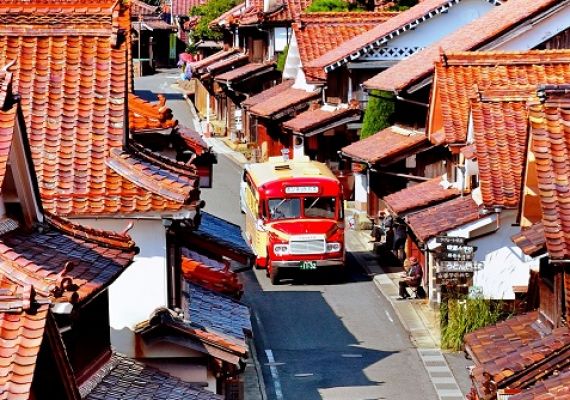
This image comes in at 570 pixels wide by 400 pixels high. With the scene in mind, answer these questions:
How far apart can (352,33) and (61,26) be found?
3342 centimetres

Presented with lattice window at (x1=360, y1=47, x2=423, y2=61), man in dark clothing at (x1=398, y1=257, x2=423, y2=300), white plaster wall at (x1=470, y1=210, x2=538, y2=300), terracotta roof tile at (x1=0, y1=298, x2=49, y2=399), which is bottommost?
man in dark clothing at (x1=398, y1=257, x2=423, y2=300)

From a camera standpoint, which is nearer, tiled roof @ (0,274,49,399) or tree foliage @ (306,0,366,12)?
tiled roof @ (0,274,49,399)

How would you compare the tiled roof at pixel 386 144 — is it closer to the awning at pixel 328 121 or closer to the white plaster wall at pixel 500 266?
the awning at pixel 328 121

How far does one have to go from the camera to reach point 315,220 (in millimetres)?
35906

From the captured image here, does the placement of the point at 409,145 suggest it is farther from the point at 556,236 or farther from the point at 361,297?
the point at 556,236

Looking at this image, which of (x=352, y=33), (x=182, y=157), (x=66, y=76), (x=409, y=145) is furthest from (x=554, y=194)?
(x=352, y=33)

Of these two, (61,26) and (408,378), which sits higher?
(61,26)

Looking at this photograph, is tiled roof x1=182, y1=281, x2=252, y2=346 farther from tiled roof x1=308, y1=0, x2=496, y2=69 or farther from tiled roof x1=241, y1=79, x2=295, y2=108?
tiled roof x1=241, y1=79, x2=295, y2=108

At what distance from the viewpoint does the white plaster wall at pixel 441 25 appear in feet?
151

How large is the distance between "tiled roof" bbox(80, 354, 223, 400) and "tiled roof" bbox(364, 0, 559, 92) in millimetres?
19173

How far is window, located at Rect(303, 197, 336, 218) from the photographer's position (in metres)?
36.0

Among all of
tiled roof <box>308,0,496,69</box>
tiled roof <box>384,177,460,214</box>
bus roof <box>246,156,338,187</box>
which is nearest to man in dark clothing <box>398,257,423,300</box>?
tiled roof <box>384,177,460,214</box>

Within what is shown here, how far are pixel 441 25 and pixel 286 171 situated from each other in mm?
12416

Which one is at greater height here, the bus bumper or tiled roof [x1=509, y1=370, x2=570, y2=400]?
tiled roof [x1=509, y1=370, x2=570, y2=400]
